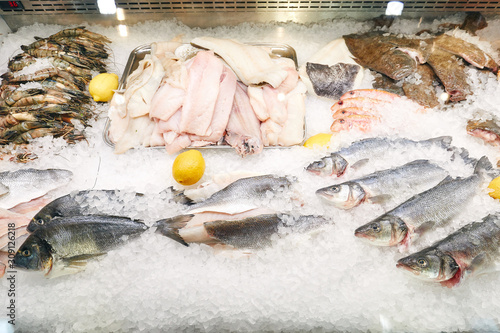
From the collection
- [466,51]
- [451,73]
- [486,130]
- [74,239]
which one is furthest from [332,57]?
[74,239]

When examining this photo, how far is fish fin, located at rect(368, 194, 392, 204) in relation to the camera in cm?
212

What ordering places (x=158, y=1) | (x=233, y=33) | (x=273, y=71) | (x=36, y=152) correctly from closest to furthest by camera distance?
(x=36, y=152) < (x=273, y=71) < (x=158, y=1) < (x=233, y=33)

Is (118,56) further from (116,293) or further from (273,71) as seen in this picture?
(116,293)

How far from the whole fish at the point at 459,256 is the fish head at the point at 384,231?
0.14 metres

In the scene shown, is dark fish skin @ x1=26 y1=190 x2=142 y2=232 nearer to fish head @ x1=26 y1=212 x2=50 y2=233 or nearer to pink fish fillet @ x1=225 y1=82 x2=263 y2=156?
fish head @ x1=26 y1=212 x2=50 y2=233

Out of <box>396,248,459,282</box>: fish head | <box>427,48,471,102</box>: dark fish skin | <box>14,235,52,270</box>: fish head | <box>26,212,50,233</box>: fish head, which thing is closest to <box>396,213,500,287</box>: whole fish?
<box>396,248,459,282</box>: fish head

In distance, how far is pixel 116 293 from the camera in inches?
73.7

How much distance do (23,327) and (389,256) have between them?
2.05 meters

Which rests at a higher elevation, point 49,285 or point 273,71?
point 273,71

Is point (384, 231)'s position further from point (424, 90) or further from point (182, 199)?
point (424, 90)

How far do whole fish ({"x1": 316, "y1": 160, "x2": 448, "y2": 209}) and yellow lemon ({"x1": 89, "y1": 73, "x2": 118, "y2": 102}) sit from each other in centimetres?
211

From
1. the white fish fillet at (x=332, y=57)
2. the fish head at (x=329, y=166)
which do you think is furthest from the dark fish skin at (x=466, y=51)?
the fish head at (x=329, y=166)

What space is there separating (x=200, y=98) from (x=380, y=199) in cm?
154

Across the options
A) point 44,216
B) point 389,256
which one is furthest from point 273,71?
point 44,216
